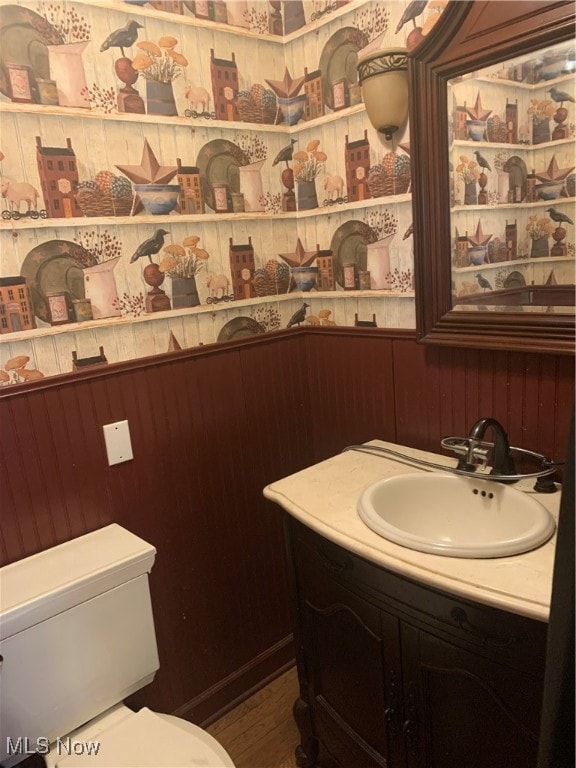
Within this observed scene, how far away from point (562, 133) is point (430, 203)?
1.13 ft

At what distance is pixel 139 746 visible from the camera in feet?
4.16

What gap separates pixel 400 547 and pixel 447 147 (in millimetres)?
991

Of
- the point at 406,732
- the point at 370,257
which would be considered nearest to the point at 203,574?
the point at 406,732

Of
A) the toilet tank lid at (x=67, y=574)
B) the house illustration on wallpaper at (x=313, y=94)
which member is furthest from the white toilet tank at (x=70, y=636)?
the house illustration on wallpaper at (x=313, y=94)

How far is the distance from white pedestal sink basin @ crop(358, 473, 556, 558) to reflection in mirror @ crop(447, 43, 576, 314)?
0.45 meters

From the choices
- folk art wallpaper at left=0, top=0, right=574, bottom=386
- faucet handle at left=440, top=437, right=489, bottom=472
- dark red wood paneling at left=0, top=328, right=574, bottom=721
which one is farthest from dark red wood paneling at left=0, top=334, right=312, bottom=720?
faucet handle at left=440, top=437, right=489, bottom=472

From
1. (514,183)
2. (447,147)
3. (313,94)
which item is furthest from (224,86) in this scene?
(514,183)

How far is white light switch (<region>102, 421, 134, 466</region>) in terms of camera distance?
150 cm

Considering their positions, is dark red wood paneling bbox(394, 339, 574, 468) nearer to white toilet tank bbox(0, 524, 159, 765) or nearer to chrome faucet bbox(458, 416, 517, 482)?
chrome faucet bbox(458, 416, 517, 482)

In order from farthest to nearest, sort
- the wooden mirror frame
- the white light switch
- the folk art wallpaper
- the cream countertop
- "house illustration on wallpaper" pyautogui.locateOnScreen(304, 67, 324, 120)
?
"house illustration on wallpaper" pyautogui.locateOnScreen(304, 67, 324, 120)
the white light switch
the folk art wallpaper
the wooden mirror frame
the cream countertop

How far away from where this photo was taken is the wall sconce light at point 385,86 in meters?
1.40

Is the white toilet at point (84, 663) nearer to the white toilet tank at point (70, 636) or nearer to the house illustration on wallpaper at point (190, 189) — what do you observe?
the white toilet tank at point (70, 636)

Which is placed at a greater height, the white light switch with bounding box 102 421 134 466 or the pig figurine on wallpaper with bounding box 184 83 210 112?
the pig figurine on wallpaper with bounding box 184 83 210 112

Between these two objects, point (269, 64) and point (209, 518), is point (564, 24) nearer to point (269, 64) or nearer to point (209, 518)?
point (269, 64)
